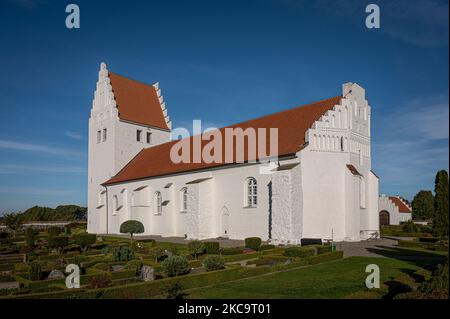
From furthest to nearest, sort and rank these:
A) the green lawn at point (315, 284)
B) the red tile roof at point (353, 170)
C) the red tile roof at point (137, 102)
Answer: the red tile roof at point (137, 102), the red tile roof at point (353, 170), the green lawn at point (315, 284)

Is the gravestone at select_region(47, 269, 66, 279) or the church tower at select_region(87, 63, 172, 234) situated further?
the church tower at select_region(87, 63, 172, 234)

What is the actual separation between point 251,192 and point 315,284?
48.2 ft

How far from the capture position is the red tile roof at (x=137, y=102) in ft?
132

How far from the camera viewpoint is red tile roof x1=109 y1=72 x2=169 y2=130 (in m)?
40.1

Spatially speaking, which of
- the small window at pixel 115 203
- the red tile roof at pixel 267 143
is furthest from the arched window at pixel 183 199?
the small window at pixel 115 203

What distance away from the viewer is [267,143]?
86.7 ft

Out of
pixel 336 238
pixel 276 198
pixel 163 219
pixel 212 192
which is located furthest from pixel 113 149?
pixel 336 238

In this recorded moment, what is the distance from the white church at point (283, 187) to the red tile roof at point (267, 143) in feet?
0.33

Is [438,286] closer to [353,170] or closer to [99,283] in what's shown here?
[99,283]

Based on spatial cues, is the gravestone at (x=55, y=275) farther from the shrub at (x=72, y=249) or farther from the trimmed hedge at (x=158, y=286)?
the shrub at (x=72, y=249)

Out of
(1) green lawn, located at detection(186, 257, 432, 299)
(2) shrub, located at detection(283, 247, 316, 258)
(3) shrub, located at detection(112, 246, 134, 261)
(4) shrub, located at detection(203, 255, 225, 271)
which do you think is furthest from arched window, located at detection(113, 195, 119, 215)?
(1) green lawn, located at detection(186, 257, 432, 299)

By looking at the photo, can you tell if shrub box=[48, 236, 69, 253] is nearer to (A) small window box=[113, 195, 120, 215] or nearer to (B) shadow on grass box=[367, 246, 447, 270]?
(A) small window box=[113, 195, 120, 215]

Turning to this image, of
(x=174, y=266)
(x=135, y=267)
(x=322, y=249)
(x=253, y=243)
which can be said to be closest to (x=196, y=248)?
(x=253, y=243)
